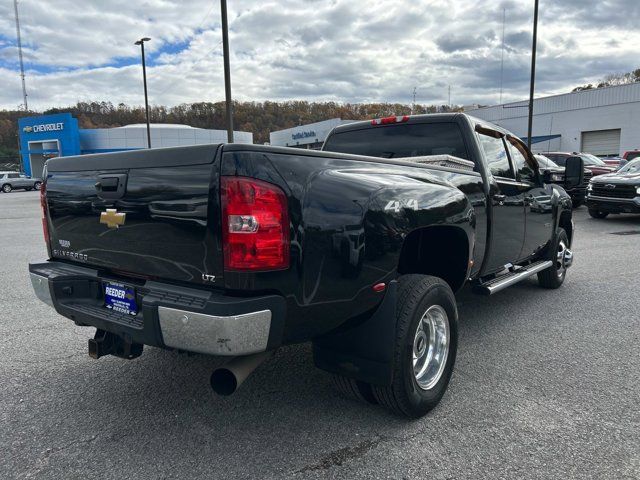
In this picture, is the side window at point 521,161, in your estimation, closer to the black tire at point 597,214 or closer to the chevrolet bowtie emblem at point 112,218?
the chevrolet bowtie emblem at point 112,218

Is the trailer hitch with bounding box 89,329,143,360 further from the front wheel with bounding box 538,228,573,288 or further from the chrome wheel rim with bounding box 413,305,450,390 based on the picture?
the front wheel with bounding box 538,228,573,288

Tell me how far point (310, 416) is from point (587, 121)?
149ft

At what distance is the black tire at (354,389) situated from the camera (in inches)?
112

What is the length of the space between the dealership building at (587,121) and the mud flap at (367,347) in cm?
4172

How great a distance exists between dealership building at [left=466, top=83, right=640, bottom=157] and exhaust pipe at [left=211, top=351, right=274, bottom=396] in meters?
42.3

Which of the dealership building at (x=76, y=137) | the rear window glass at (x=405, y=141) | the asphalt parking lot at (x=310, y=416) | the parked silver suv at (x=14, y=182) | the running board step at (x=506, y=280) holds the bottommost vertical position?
the parked silver suv at (x=14, y=182)

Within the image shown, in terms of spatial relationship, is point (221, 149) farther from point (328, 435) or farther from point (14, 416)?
point (14, 416)

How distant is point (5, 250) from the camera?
9.28 meters

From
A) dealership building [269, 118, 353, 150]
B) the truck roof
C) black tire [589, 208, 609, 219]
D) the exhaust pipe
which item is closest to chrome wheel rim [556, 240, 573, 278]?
the truck roof

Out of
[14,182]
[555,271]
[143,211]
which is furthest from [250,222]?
[14,182]

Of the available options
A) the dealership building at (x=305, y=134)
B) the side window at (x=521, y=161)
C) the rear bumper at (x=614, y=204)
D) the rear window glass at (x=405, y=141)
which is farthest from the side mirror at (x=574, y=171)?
the dealership building at (x=305, y=134)

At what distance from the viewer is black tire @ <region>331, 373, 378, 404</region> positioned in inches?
112

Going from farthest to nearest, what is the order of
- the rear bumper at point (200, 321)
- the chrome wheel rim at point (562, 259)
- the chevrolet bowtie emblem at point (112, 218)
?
the chrome wheel rim at point (562, 259), the chevrolet bowtie emblem at point (112, 218), the rear bumper at point (200, 321)

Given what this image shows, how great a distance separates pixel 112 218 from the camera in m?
2.66
